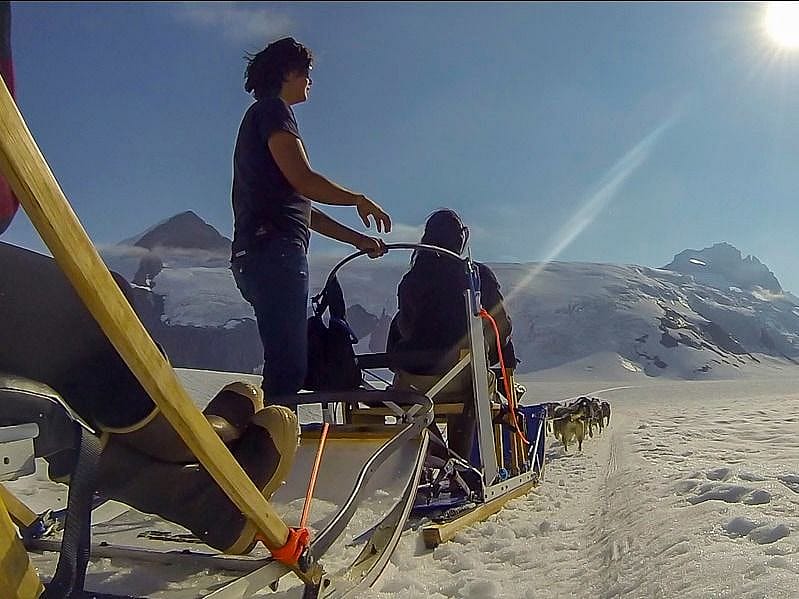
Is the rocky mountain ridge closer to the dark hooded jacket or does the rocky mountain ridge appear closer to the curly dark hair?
the dark hooded jacket

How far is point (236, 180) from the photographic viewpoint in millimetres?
2463

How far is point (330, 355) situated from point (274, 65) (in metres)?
1.25

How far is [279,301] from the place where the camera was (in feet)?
7.81

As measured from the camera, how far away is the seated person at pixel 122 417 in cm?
116

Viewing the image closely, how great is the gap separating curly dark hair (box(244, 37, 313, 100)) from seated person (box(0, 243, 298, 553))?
4.33ft

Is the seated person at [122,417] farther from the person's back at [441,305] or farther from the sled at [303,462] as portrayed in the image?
A: the person's back at [441,305]

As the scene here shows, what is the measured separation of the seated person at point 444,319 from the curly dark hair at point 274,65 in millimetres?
1251

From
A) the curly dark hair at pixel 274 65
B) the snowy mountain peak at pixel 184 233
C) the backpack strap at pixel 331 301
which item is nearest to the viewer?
the curly dark hair at pixel 274 65

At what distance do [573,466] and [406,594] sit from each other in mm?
3275

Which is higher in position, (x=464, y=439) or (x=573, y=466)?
(x=464, y=439)

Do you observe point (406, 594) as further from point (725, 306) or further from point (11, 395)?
point (725, 306)

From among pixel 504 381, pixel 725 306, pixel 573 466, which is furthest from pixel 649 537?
pixel 725 306

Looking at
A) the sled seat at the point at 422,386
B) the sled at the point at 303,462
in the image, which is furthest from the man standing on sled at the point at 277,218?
the sled seat at the point at 422,386

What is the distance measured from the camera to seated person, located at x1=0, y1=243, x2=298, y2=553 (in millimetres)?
1155
